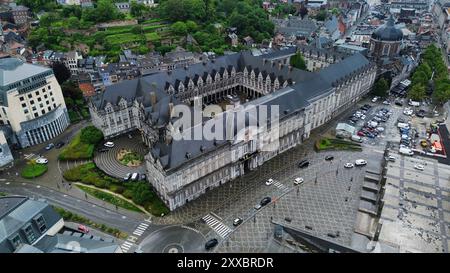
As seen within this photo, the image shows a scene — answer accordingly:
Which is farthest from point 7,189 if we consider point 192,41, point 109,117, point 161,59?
point 192,41

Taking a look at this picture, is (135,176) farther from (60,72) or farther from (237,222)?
(60,72)

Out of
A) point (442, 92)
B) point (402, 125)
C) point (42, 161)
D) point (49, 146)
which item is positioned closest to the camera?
point (42, 161)

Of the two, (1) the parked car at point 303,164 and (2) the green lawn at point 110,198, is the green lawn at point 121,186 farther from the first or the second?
(1) the parked car at point 303,164

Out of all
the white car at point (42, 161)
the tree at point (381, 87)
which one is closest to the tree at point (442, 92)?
the tree at point (381, 87)

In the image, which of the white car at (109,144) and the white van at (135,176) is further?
the white car at (109,144)

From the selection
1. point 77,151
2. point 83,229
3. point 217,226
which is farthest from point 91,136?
point 217,226

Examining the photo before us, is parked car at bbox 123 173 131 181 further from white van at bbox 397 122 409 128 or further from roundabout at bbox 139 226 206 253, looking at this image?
white van at bbox 397 122 409 128

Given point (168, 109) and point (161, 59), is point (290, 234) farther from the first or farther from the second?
point (161, 59)
